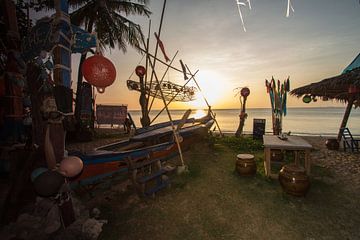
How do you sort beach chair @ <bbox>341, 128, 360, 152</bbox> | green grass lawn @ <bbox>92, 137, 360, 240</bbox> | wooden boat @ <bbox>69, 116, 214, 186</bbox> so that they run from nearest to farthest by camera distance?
green grass lawn @ <bbox>92, 137, 360, 240</bbox> → wooden boat @ <bbox>69, 116, 214, 186</bbox> → beach chair @ <bbox>341, 128, 360, 152</bbox>

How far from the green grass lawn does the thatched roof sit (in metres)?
4.86

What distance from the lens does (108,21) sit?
1202 cm

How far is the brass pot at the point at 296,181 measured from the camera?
4070 millimetres

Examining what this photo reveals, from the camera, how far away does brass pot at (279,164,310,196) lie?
4070 mm

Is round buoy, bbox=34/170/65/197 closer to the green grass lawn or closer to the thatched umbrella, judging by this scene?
the green grass lawn

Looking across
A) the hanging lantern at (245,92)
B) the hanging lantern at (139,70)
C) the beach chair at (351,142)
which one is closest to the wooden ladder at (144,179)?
the hanging lantern at (139,70)

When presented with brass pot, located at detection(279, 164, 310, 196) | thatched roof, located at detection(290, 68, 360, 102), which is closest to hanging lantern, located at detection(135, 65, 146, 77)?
brass pot, located at detection(279, 164, 310, 196)

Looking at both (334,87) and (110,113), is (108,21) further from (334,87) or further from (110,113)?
(334,87)

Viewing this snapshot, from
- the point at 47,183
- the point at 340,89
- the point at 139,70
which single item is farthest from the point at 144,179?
the point at 340,89

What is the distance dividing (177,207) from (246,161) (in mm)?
2793

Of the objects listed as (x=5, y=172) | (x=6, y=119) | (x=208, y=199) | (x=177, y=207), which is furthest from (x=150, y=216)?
(x=6, y=119)

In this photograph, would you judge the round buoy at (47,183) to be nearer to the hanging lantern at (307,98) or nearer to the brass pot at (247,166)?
the brass pot at (247,166)

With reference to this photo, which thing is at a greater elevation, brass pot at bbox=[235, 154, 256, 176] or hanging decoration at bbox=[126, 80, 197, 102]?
hanging decoration at bbox=[126, 80, 197, 102]

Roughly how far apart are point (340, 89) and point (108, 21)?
15.4 m
